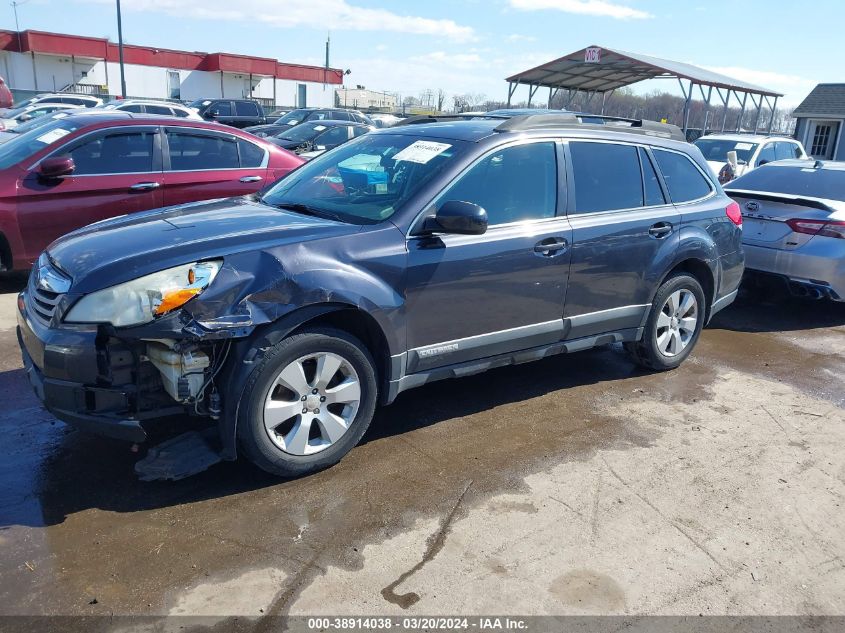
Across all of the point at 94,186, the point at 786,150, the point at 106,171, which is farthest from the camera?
the point at 786,150

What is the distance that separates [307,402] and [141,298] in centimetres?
96

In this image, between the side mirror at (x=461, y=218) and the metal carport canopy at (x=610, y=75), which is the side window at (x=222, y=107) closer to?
the metal carport canopy at (x=610, y=75)

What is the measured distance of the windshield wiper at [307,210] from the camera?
4105 mm

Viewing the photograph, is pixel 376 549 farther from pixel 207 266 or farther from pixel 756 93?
pixel 756 93

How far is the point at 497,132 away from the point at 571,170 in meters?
0.62

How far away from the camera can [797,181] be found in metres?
7.81

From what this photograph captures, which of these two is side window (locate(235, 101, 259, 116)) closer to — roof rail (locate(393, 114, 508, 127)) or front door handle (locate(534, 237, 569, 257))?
roof rail (locate(393, 114, 508, 127))

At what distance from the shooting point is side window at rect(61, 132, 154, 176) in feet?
22.5

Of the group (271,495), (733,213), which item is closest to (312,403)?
(271,495)

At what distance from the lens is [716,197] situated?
227 inches

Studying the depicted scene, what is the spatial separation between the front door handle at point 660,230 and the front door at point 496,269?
87 centimetres

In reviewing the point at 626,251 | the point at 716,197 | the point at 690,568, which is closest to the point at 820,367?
the point at 716,197

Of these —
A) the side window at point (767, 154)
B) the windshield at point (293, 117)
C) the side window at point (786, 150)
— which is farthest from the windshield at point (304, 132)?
the side window at point (786, 150)

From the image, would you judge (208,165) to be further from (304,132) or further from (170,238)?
(304,132)
